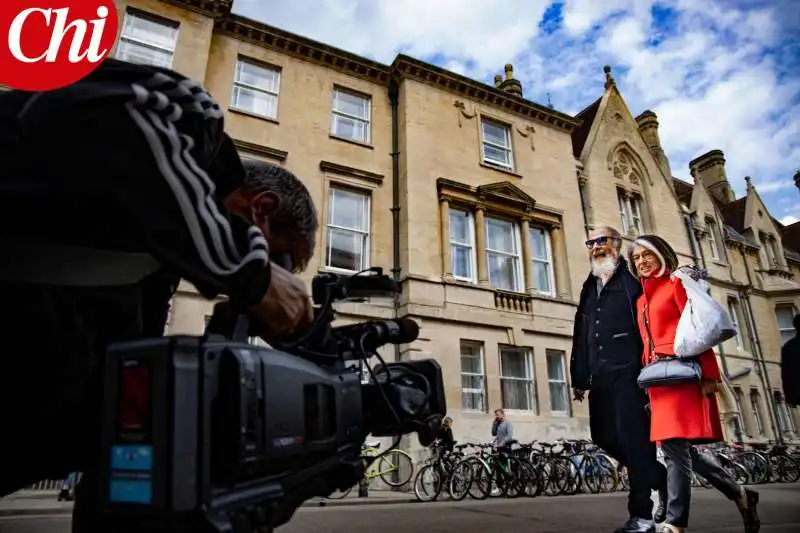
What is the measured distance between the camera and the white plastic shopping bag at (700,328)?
2580 millimetres

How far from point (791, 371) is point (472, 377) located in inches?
292

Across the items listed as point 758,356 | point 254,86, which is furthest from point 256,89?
point 758,356

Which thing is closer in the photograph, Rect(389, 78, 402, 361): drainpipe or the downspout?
Rect(389, 78, 402, 361): drainpipe

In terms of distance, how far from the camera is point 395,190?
1238cm

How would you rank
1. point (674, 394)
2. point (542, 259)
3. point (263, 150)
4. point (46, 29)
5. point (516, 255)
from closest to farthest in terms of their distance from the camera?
point (674, 394)
point (46, 29)
point (263, 150)
point (516, 255)
point (542, 259)

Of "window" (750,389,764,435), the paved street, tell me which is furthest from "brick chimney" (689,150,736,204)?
the paved street

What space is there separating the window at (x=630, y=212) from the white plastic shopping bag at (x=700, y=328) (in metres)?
15.3

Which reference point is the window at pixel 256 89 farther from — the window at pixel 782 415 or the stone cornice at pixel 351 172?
the window at pixel 782 415

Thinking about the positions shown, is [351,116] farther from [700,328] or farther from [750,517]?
[750,517]

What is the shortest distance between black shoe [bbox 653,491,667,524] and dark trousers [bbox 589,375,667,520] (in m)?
0.03

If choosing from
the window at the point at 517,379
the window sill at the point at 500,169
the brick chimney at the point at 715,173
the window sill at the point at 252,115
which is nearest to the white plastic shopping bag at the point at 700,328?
the window at the point at 517,379

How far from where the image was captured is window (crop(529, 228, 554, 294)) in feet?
44.3

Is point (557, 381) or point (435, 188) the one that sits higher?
point (435, 188)

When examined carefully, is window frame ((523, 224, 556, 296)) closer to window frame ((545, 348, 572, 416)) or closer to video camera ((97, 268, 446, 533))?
window frame ((545, 348, 572, 416))
